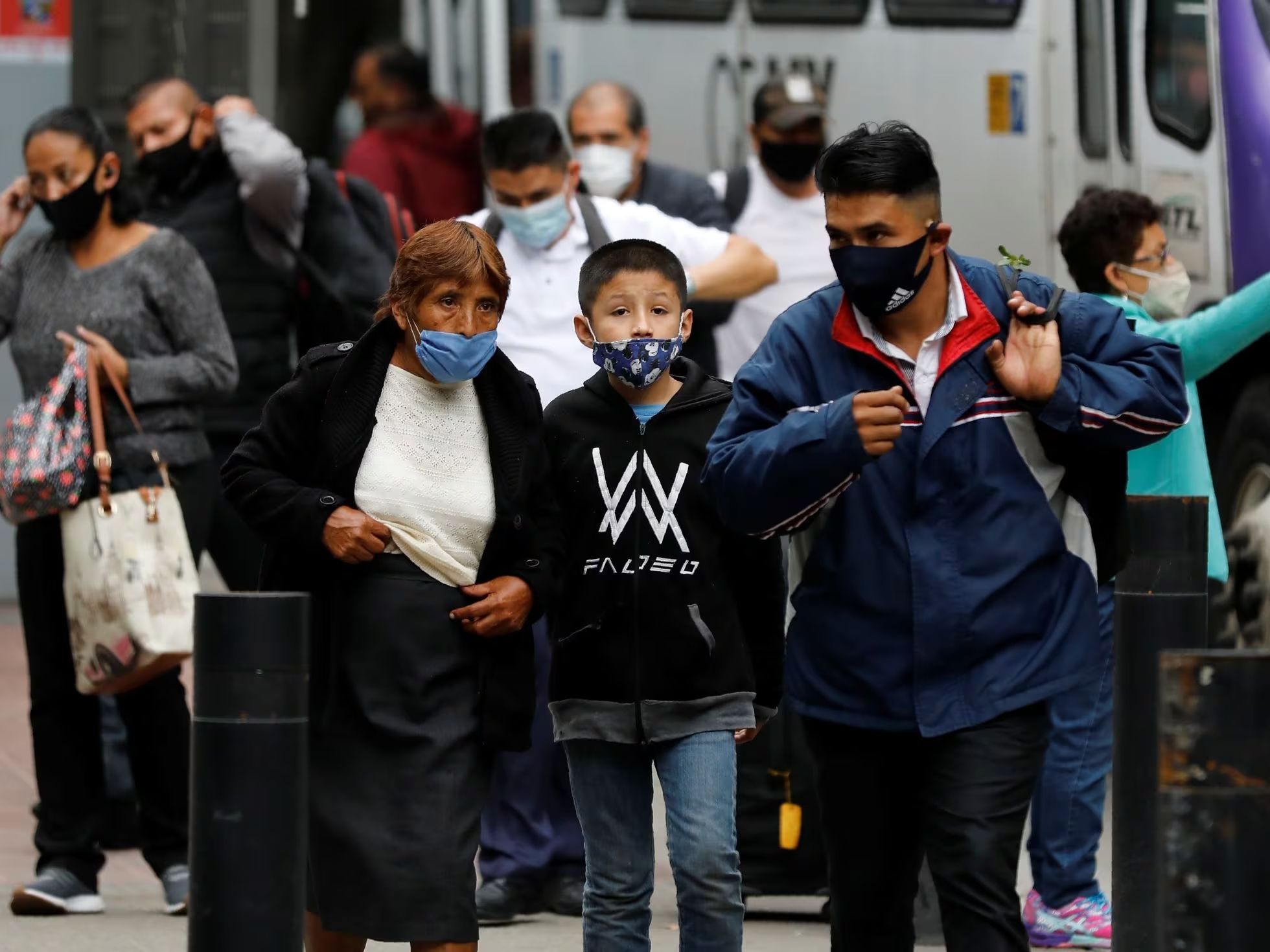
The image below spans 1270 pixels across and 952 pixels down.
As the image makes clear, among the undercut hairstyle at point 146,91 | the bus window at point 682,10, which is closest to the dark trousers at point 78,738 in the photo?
the undercut hairstyle at point 146,91

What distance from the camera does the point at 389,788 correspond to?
4.61 metres

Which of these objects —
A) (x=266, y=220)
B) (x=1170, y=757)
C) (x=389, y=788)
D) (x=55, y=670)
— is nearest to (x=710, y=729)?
(x=389, y=788)

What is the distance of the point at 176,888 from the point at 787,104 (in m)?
3.30

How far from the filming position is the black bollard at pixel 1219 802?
3.56m

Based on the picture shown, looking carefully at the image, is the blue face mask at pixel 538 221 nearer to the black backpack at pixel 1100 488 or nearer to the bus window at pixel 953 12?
the black backpack at pixel 1100 488

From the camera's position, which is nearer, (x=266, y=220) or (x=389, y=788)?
(x=389, y=788)

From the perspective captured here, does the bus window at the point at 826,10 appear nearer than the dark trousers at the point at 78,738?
No

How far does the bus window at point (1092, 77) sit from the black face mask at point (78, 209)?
4.58 m

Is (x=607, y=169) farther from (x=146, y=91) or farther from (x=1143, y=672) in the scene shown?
(x=1143, y=672)

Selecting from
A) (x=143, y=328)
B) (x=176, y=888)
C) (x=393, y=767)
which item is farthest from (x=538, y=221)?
(x=393, y=767)

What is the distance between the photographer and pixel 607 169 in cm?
803

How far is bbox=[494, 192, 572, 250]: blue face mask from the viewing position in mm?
6512

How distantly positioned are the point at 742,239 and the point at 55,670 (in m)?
2.04

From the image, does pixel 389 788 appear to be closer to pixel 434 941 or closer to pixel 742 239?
pixel 434 941
